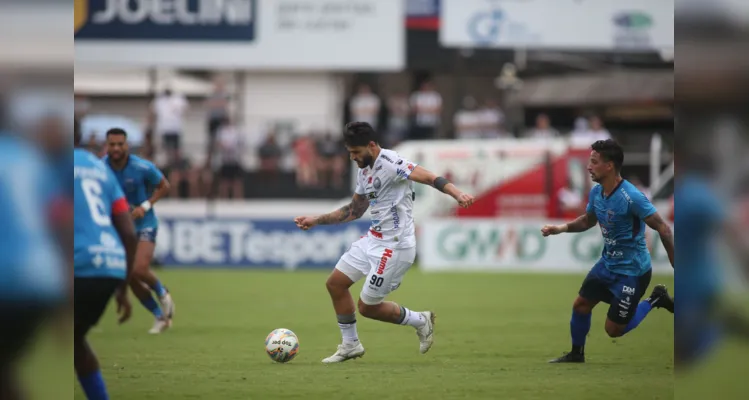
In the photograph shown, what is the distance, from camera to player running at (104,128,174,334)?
44.2ft

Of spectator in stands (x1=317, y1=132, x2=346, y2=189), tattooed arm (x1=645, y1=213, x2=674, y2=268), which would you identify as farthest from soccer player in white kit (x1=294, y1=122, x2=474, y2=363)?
spectator in stands (x1=317, y1=132, x2=346, y2=189)

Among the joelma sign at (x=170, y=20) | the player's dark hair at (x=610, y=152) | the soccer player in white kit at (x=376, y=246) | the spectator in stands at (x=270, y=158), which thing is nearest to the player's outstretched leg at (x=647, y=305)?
the player's dark hair at (x=610, y=152)

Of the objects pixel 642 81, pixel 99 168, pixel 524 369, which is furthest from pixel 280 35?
pixel 99 168

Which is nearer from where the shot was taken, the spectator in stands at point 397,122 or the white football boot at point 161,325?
the white football boot at point 161,325

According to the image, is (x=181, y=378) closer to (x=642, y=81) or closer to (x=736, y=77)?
(x=736, y=77)

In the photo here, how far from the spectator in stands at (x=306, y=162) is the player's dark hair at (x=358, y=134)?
18.7 meters

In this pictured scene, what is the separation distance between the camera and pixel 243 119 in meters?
32.6

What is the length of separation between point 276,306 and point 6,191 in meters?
13.0

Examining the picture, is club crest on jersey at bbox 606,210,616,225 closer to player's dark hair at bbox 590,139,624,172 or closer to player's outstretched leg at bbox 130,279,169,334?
player's dark hair at bbox 590,139,624,172

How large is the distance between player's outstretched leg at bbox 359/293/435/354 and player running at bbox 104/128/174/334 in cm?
368

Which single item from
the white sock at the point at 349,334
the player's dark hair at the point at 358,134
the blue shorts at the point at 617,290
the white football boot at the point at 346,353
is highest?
the player's dark hair at the point at 358,134

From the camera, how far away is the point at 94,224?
276 inches

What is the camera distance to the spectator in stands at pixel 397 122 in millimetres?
29109

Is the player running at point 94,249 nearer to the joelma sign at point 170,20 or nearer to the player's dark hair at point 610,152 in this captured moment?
the player's dark hair at point 610,152
